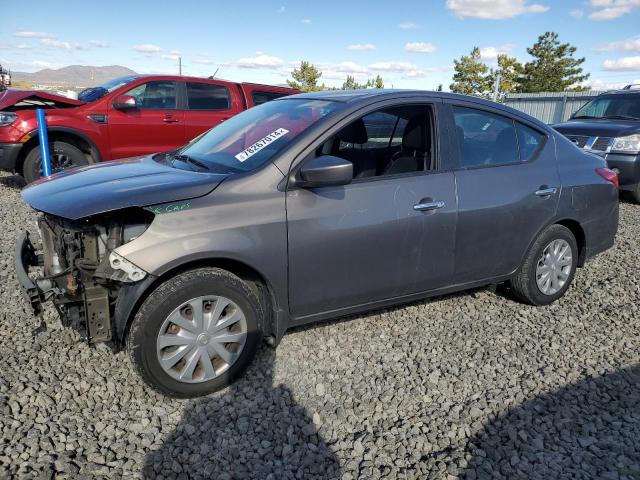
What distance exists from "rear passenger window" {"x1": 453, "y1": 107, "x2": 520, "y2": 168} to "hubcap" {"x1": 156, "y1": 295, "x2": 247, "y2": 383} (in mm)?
1974

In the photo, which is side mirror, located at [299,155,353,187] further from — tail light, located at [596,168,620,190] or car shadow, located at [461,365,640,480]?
tail light, located at [596,168,620,190]

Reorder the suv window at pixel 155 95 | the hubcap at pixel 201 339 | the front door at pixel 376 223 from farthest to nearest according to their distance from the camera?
1. the suv window at pixel 155 95
2. the front door at pixel 376 223
3. the hubcap at pixel 201 339

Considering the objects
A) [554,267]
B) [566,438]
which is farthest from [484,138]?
[566,438]

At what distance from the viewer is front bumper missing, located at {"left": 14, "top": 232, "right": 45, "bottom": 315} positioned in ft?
→ 9.42

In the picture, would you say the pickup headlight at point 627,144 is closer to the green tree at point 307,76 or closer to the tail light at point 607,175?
the tail light at point 607,175

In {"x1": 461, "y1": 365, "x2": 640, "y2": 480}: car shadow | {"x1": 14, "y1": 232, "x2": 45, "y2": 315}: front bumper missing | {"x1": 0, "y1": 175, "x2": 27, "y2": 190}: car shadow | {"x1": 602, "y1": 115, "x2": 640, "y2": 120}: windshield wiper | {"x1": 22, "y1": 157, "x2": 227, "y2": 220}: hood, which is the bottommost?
{"x1": 461, "y1": 365, "x2": 640, "y2": 480}: car shadow

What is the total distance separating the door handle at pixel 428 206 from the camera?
11.1 feet

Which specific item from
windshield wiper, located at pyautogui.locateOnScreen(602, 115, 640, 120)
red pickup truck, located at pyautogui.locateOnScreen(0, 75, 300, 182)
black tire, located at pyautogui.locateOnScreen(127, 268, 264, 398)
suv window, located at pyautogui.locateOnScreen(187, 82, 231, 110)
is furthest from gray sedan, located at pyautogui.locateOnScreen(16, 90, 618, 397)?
windshield wiper, located at pyautogui.locateOnScreen(602, 115, 640, 120)

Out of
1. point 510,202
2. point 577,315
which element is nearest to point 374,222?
point 510,202

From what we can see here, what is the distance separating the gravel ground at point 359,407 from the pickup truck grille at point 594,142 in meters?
5.24

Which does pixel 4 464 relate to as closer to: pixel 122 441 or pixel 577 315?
pixel 122 441

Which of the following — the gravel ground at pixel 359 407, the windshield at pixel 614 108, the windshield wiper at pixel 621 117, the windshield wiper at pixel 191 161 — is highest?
the windshield at pixel 614 108

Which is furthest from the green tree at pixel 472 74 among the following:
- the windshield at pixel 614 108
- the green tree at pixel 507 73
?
the windshield at pixel 614 108

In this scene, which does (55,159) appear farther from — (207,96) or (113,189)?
(113,189)
